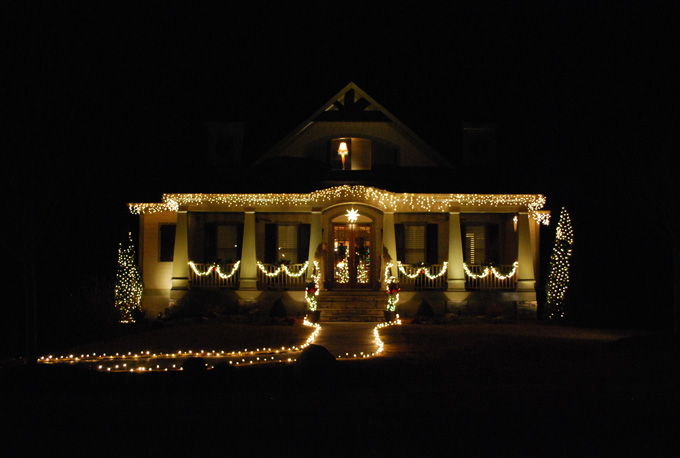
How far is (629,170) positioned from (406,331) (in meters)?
7.24

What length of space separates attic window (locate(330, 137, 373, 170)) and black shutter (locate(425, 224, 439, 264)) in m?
3.20

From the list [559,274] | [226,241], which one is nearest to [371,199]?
[226,241]

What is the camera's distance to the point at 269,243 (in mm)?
27594

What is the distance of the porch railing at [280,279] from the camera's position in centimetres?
2645

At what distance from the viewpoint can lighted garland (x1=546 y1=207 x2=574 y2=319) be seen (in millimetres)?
25312

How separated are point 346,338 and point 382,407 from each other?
931 cm

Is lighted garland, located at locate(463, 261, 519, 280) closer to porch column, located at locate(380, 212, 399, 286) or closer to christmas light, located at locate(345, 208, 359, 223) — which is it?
porch column, located at locate(380, 212, 399, 286)

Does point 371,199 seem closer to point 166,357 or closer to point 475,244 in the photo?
point 475,244

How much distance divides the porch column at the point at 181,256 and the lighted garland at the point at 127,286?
4.44 feet

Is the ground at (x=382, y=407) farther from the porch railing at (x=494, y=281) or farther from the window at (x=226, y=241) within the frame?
the window at (x=226, y=241)

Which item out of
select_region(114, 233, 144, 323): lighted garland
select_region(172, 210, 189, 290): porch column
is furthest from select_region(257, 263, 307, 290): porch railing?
select_region(114, 233, 144, 323): lighted garland

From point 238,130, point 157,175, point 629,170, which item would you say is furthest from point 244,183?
point 629,170

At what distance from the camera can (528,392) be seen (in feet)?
35.1

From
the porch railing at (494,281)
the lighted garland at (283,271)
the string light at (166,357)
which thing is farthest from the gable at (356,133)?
the string light at (166,357)
